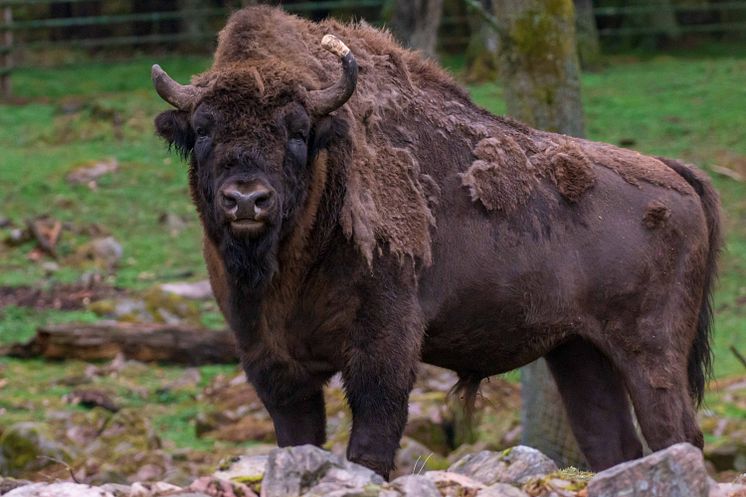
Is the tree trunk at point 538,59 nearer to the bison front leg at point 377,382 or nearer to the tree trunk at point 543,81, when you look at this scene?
the tree trunk at point 543,81

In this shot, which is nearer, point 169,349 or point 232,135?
point 232,135

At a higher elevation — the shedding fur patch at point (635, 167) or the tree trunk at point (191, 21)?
the shedding fur patch at point (635, 167)

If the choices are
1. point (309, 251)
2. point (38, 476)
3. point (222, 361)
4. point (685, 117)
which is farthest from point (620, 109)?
point (309, 251)

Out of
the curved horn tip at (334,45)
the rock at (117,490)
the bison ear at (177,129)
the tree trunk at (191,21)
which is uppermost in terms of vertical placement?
the curved horn tip at (334,45)

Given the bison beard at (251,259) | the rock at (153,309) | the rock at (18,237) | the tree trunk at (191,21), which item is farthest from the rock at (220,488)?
the tree trunk at (191,21)

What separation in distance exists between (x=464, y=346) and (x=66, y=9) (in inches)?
868

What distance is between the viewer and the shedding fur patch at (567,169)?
7484 mm

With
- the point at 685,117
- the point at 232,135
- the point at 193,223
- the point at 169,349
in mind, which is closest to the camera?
the point at 232,135

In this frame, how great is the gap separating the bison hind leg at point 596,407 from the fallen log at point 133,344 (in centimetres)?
498

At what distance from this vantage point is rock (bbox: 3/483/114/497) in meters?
5.23

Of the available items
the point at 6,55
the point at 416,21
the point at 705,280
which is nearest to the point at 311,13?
the point at 6,55

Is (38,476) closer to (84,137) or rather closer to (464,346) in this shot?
(464,346)

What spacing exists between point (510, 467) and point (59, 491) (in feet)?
6.36

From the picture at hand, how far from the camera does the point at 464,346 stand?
723 cm
